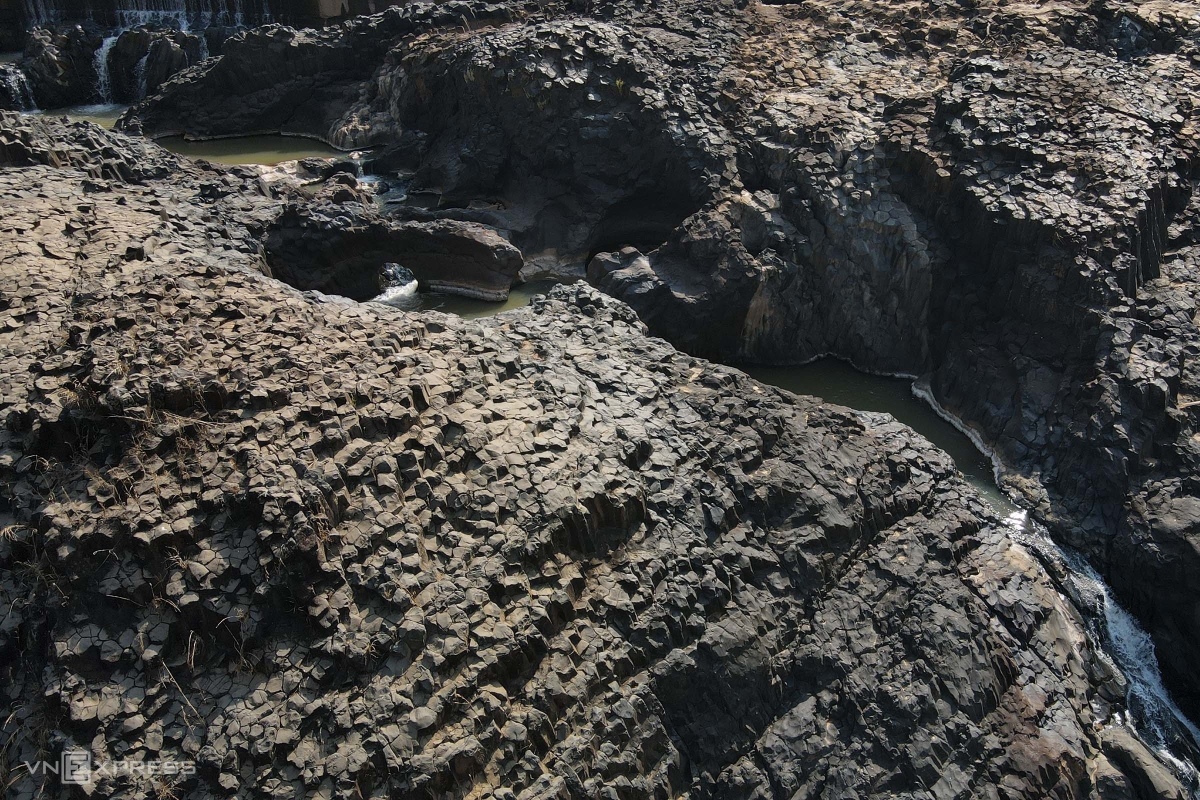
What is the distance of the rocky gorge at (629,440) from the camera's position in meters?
7.45

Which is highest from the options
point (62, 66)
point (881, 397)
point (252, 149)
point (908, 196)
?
point (908, 196)

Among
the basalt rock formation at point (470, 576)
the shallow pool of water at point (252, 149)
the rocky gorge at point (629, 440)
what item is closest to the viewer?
the basalt rock formation at point (470, 576)

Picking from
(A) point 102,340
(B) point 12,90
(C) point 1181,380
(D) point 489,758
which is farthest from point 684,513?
(B) point 12,90

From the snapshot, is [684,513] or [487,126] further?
[487,126]

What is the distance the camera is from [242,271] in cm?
1139

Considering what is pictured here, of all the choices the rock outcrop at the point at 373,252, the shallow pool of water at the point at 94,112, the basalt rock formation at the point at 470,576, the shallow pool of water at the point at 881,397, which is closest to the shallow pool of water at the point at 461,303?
the rock outcrop at the point at 373,252

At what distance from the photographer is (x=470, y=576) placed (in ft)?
26.6

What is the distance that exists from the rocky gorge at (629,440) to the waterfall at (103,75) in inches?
355

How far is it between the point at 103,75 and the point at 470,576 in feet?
67.0

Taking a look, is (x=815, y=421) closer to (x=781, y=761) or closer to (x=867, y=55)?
(x=781, y=761)

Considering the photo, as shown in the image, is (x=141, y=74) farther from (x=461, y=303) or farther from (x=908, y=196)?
(x=908, y=196)

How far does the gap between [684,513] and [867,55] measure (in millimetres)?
11866

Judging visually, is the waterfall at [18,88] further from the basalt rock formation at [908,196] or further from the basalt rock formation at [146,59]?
the basalt rock formation at [908,196]

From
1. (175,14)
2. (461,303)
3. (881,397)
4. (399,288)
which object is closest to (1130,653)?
(881,397)
